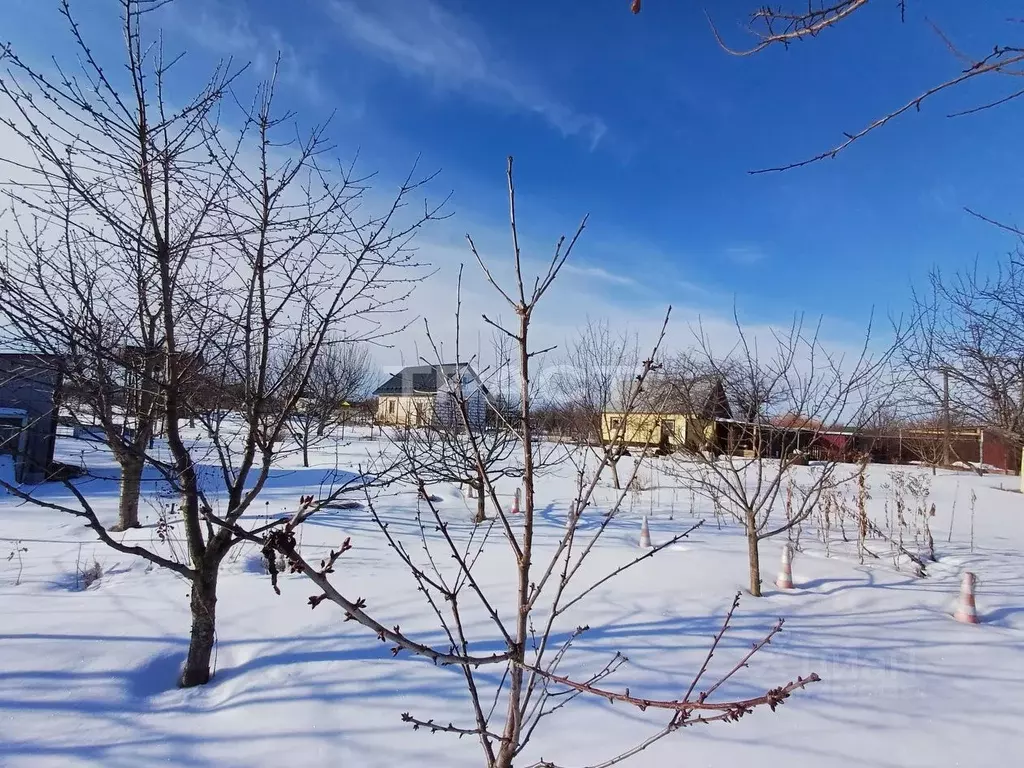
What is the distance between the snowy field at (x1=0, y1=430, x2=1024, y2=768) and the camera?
266 centimetres

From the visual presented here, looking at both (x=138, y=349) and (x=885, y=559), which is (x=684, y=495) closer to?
(x=885, y=559)

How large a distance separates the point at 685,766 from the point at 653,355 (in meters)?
2.17

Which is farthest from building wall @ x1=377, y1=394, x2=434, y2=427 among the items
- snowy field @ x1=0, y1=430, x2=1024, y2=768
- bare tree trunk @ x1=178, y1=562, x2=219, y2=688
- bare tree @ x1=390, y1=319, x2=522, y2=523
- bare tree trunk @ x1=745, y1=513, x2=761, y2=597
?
bare tree trunk @ x1=745, y1=513, x2=761, y2=597

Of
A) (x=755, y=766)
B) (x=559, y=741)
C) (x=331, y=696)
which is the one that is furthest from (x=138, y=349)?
(x=755, y=766)

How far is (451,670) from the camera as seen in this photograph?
3.43 metres

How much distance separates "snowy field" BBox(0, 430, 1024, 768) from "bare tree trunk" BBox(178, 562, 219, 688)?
0.10m

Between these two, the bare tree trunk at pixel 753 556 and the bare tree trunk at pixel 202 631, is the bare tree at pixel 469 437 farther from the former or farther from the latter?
the bare tree trunk at pixel 753 556

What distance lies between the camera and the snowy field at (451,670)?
2.66 meters

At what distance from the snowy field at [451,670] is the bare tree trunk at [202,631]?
10 cm

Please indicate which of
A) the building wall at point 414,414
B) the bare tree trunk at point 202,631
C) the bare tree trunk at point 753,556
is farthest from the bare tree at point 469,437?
the bare tree trunk at point 753,556

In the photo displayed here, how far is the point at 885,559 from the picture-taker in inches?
274

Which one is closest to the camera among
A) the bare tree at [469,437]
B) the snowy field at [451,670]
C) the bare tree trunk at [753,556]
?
the bare tree at [469,437]

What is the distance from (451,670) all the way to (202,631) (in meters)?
1.42

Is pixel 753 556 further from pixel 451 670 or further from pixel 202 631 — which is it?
pixel 202 631
